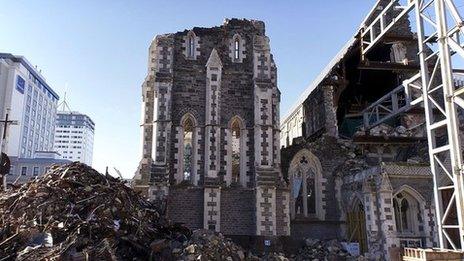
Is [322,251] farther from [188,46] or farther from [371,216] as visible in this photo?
[188,46]

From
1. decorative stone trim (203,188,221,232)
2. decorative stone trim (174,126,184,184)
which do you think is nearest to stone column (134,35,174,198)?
decorative stone trim (174,126,184,184)

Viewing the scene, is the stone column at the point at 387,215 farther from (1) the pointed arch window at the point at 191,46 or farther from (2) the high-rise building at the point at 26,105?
(2) the high-rise building at the point at 26,105

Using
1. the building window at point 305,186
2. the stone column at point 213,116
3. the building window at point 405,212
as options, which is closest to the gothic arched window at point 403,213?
the building window at point 405,212

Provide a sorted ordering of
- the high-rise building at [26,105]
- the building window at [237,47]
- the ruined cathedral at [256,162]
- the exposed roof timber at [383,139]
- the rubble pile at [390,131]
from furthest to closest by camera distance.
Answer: the high-rise building at [26,105], the rubble pile at [390,131], the exposed roof timber at [383,139], the building window at [237,47], the ruined cathedral at [256,162]

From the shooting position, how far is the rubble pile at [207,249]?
1126cm

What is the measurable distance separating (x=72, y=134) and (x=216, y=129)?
160m

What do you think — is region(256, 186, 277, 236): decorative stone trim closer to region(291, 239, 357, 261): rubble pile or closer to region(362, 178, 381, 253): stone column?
region(291, 239, 357, 261): rubble pile

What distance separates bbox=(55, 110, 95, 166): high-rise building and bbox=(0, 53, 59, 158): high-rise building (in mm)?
54816

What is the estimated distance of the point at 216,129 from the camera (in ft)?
61.2

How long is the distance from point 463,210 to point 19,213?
41.1ft

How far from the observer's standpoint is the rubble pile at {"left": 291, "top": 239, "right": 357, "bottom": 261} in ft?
57.6

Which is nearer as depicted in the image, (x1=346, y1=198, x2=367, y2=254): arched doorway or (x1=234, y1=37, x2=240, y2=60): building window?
(x1=346, y1=198, x2=367, y2=254): arched doorway

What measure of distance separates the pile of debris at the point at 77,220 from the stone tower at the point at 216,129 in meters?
3.72

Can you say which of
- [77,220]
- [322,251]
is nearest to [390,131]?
[322,251]
